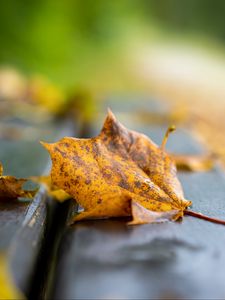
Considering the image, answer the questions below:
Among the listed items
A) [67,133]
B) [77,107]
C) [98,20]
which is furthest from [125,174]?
[98,20]

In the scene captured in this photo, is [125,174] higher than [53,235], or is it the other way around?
[125,174]

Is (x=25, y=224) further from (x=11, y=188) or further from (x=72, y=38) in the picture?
(x=72, y=38)

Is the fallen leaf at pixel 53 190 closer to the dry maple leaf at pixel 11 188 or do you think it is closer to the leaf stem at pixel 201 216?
the dry maple leaf at pixel 11 188

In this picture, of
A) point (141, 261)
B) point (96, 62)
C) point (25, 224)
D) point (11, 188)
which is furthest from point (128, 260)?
point (96, 62)

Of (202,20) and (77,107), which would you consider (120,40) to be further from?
(77,107)

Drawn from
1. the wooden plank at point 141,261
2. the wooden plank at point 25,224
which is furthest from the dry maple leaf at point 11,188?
the wooden plank at point 141,261

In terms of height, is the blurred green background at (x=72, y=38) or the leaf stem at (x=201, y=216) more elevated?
the leaf stem at (x=201, y=216)
